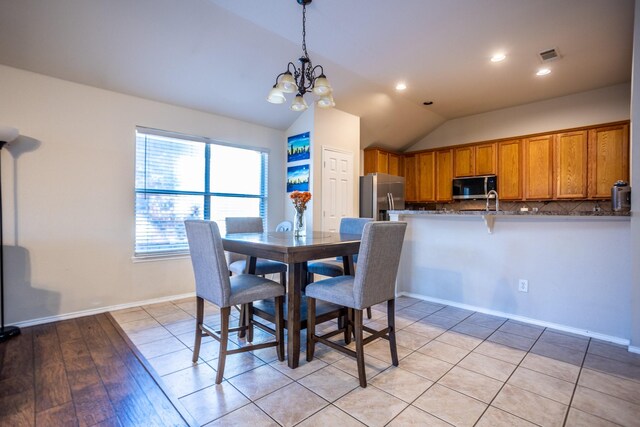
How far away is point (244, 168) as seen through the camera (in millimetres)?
4371

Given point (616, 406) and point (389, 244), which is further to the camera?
point (389, 244)

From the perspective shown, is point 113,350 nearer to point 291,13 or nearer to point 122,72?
point 122,72

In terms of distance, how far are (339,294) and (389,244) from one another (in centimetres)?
45

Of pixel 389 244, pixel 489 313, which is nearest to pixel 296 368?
pixel 389 244

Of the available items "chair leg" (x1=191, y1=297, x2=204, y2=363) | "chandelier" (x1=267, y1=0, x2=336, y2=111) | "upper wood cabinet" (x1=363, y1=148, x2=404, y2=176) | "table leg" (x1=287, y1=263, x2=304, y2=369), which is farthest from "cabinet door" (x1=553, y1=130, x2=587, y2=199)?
"chair leg" (x1=191, y1=297, x2=204, y2=363)

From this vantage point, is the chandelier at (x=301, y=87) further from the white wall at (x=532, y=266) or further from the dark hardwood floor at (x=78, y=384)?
the dark hardwood floor at (x=78, y=384)

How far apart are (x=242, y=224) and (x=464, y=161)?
424 cm

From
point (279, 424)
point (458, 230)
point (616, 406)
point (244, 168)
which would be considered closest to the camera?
point (279, 424)

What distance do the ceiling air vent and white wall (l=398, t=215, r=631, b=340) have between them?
6.54ft

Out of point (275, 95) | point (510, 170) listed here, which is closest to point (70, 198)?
point (275, 95)

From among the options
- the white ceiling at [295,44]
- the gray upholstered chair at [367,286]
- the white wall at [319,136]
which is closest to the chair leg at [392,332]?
the gray upholstered chair at [367,286]

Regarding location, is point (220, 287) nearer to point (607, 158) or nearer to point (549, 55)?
point (549, 55)

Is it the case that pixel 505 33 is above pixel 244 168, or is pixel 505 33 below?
above

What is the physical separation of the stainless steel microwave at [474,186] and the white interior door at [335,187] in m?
2.15
